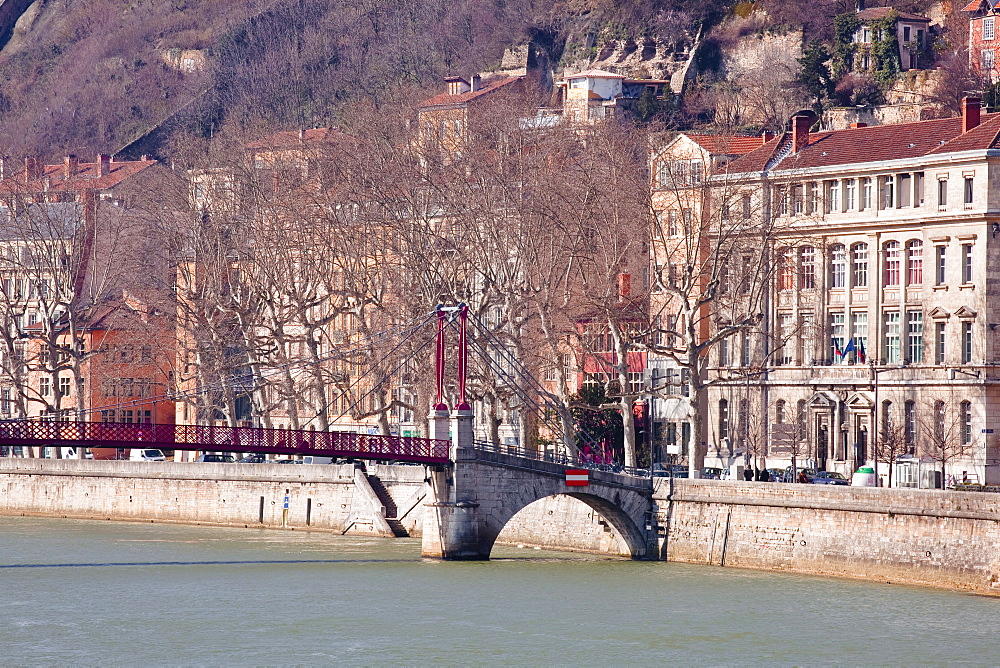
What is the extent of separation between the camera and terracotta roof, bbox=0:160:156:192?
88.9 meters

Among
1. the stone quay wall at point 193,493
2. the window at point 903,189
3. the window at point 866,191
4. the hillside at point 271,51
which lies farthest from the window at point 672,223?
the hillside at point 271,51

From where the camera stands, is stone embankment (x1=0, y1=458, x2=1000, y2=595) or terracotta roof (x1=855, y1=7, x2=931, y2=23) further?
terracotta roof (x1=855, y1=7, x2=931, y2=23)

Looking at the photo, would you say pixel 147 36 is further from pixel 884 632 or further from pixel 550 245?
pixel 884 632

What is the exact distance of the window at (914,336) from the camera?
235ft

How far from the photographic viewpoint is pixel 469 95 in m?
110

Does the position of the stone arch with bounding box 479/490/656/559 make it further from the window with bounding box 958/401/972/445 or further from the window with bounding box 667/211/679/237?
the window with bounding box 958/401/972/445

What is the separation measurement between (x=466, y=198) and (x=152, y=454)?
20.7 meters

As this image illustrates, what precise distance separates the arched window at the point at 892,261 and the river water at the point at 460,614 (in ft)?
60.6

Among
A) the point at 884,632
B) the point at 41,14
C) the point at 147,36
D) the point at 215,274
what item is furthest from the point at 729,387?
the point at 41,14

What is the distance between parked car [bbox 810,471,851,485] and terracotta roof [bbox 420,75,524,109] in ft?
117

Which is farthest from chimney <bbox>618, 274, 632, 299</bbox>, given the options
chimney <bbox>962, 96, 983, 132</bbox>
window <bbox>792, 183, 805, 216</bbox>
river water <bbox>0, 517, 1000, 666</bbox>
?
river water <bbox>0, 517, 1000, 666</bbox>

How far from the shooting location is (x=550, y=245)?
68.9 metres

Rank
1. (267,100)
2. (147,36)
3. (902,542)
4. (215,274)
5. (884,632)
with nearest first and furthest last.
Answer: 1. (884,632)
2. (902,542)
3. (215,274)
4. (267,100)
5. (147,36)

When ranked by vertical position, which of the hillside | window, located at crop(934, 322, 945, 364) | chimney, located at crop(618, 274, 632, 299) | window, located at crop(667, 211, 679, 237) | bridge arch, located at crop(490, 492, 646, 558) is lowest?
bridge arch, located at crop(490, 492, 646, 558)
